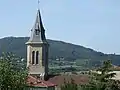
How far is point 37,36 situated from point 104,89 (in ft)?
130

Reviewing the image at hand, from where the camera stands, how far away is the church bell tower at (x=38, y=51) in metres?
83.1

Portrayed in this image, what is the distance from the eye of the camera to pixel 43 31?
284 feet

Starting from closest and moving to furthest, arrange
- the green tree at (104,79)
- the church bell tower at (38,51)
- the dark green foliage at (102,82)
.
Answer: the dark green foliage at (102,82) < the green tree at (104,79) < the church bell tower at (38,51)

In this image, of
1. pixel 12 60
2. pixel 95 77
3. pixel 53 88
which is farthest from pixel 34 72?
pixel 12 60

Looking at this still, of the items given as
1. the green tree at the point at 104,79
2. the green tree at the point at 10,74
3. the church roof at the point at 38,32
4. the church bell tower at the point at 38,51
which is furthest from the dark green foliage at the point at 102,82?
the church roof at the point at 38,32

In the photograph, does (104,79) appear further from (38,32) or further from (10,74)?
(38,32)

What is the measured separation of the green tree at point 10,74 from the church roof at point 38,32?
2113 inches

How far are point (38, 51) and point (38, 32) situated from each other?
3576 mm

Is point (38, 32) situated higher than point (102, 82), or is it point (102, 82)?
point (38, 32)

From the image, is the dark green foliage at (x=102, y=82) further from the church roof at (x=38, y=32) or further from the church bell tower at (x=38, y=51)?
the church roof at (x=38, y=32)

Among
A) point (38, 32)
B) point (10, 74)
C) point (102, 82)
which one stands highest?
point (38, 32)

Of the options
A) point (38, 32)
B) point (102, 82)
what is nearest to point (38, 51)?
point (38, 32)

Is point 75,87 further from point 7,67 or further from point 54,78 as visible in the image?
point 54,78

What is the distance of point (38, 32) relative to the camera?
85.8 metres
